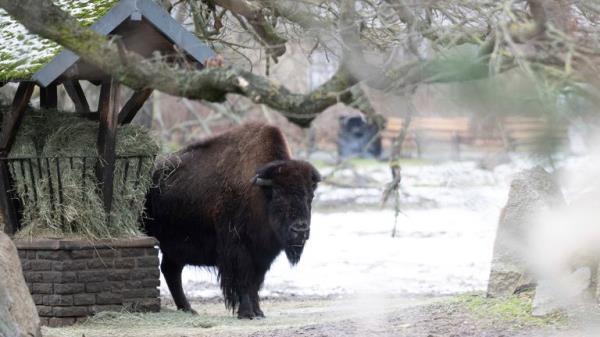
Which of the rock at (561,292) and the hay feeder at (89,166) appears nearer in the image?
the rock at (561,292)

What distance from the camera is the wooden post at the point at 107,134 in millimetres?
11844

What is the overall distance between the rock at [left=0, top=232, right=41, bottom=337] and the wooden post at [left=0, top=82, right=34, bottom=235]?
97.5 inches

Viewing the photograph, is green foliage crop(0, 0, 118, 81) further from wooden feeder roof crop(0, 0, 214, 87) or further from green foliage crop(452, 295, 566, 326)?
green foliage crop(452, 295, 566, 326)

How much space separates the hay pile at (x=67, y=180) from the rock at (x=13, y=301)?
2.36 metres

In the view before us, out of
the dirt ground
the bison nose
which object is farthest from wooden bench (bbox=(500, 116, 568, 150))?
the bison nose

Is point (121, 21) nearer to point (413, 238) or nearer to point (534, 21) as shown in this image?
point (534, 21)

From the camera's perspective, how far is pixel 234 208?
13031 mm

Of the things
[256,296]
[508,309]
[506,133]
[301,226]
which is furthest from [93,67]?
[506,133]

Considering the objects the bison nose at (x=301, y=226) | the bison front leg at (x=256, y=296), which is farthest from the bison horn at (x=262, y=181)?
the bison front leg at (x=256, y=296)

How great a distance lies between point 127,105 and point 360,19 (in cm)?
446

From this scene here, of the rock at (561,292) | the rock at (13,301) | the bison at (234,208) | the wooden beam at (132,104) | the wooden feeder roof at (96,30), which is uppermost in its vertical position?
the wooden feeder roof at (96,30)

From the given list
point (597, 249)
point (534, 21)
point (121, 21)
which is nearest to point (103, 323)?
point (121, 21)

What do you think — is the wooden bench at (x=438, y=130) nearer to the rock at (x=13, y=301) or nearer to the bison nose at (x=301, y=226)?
the bison nose at (x=301, y=226)

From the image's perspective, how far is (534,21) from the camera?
749cm
